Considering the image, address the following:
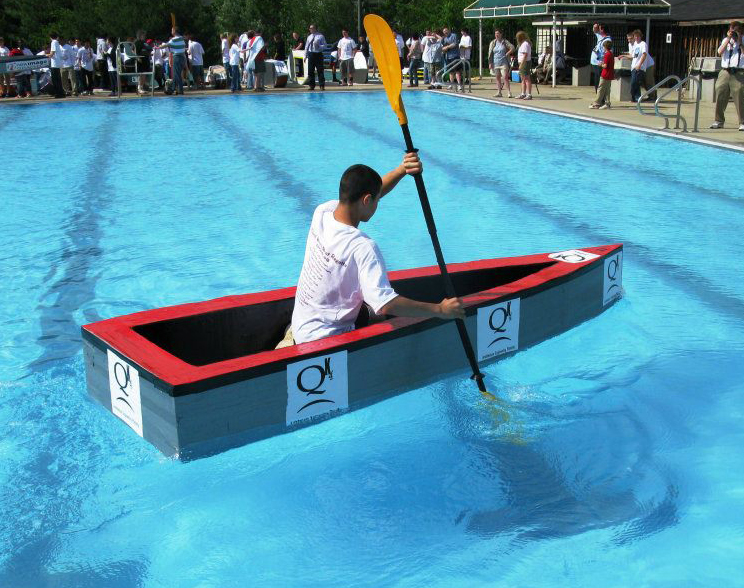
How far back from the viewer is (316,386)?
14.9 ft

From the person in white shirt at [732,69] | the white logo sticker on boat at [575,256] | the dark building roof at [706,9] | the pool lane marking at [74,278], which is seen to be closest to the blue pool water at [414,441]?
the pool lane marking at [74,278]

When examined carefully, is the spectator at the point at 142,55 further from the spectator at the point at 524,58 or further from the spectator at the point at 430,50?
the spectator at the point at 524,58

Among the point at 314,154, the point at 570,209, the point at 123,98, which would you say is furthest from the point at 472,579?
the point at 123,98

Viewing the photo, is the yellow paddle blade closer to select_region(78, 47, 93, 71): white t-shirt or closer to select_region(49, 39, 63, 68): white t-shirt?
select_region(49, 39, 63, 68): white t-shirt

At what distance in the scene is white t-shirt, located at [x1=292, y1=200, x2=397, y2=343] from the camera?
4332 mm

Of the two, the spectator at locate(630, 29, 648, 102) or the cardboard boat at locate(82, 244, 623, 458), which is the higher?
the spectator at locate(630, 29, 648, 102)

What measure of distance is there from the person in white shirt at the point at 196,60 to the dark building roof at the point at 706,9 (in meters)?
13.8

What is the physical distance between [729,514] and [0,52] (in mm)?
24505

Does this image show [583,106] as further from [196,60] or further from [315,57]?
[196,60]

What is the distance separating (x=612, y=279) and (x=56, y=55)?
21486 millimetres

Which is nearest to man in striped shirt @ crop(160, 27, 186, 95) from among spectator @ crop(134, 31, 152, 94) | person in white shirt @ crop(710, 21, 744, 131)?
spectator @ crop(134, 31, 152, 94)

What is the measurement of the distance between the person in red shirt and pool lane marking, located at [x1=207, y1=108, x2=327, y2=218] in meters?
7.41

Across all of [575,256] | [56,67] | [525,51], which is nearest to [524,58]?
[525,51]

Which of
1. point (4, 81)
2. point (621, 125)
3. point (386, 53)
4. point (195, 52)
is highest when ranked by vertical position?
point (195, 52)
